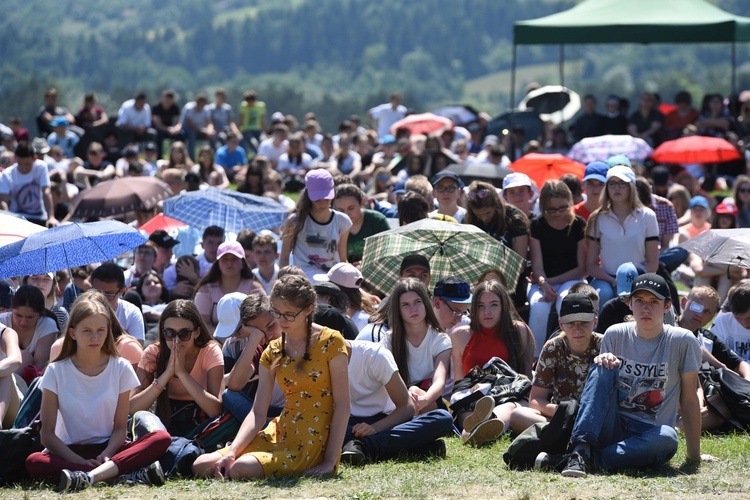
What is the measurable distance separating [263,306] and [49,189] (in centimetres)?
745

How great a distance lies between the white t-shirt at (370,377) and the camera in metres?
7.01

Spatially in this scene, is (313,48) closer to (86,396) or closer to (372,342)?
(372,342)

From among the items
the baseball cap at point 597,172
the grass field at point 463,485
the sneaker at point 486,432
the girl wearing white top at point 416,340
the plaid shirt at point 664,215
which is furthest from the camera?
the plaid shirt at point 664,215

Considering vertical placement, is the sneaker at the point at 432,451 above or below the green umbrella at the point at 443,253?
below

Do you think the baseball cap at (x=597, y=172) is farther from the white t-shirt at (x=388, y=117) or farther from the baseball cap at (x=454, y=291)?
the white t-shirt at (x=388, y=117)

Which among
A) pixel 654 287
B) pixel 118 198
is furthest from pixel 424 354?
pixel 118 198

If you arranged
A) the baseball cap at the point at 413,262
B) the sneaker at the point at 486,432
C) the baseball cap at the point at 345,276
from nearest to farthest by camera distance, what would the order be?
the sneaker at the point at 486,432, the baseball cap at the point at 345,276, the baseball cap at the point at 413,262

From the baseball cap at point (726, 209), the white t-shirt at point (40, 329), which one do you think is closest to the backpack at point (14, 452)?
the white t-shirt at point (40, 329)

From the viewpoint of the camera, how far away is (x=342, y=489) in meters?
6.21

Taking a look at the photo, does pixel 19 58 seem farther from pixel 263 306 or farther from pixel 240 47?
pixel 263 306

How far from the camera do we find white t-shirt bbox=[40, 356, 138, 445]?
6.70 m

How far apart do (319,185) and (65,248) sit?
82.2 inches

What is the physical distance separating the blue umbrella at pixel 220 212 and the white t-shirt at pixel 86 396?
200 inches

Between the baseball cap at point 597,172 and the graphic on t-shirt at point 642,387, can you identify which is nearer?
the graphic on t-shirt at point 642,387
